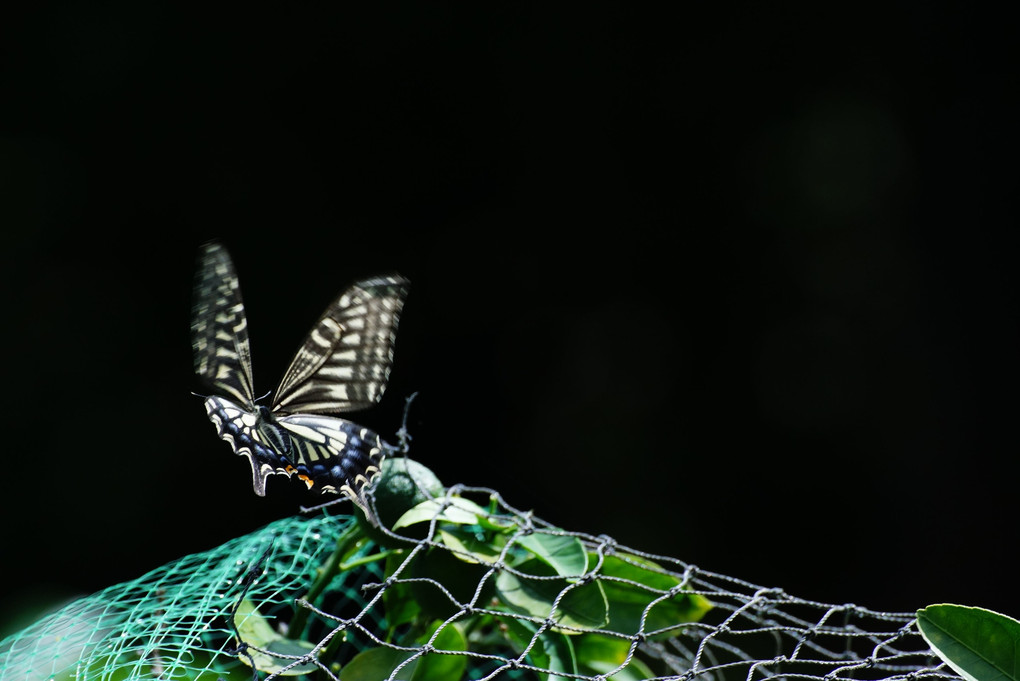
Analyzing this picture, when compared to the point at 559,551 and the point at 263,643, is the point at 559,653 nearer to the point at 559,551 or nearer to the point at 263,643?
the point at 559,551

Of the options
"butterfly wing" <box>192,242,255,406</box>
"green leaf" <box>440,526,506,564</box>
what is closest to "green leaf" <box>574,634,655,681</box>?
"green leaf" <box>440,526,506,564</box>

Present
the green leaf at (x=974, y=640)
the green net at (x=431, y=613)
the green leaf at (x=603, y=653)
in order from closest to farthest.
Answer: the green leaf at (x=974, y=640) < the green net at (x=431, y=613) < the green leaf at (x=603, y=653)

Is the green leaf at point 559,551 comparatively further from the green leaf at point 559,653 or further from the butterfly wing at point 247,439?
the butterfly wing at point 247,439

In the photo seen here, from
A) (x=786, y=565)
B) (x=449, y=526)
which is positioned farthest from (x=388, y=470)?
(x=786, y=565)

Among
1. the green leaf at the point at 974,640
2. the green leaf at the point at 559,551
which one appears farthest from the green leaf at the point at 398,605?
A: the green leaf at the point at 974,640

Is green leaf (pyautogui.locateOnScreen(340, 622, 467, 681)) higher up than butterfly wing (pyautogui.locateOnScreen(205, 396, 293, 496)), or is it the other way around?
butterfly wing (pyautogui.locateOnScreen(205, 396, 293, 496))

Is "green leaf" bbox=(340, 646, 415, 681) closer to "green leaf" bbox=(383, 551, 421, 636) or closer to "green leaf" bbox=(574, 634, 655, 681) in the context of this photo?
"green leaf" bbox=(383, 551, 421, 636)
